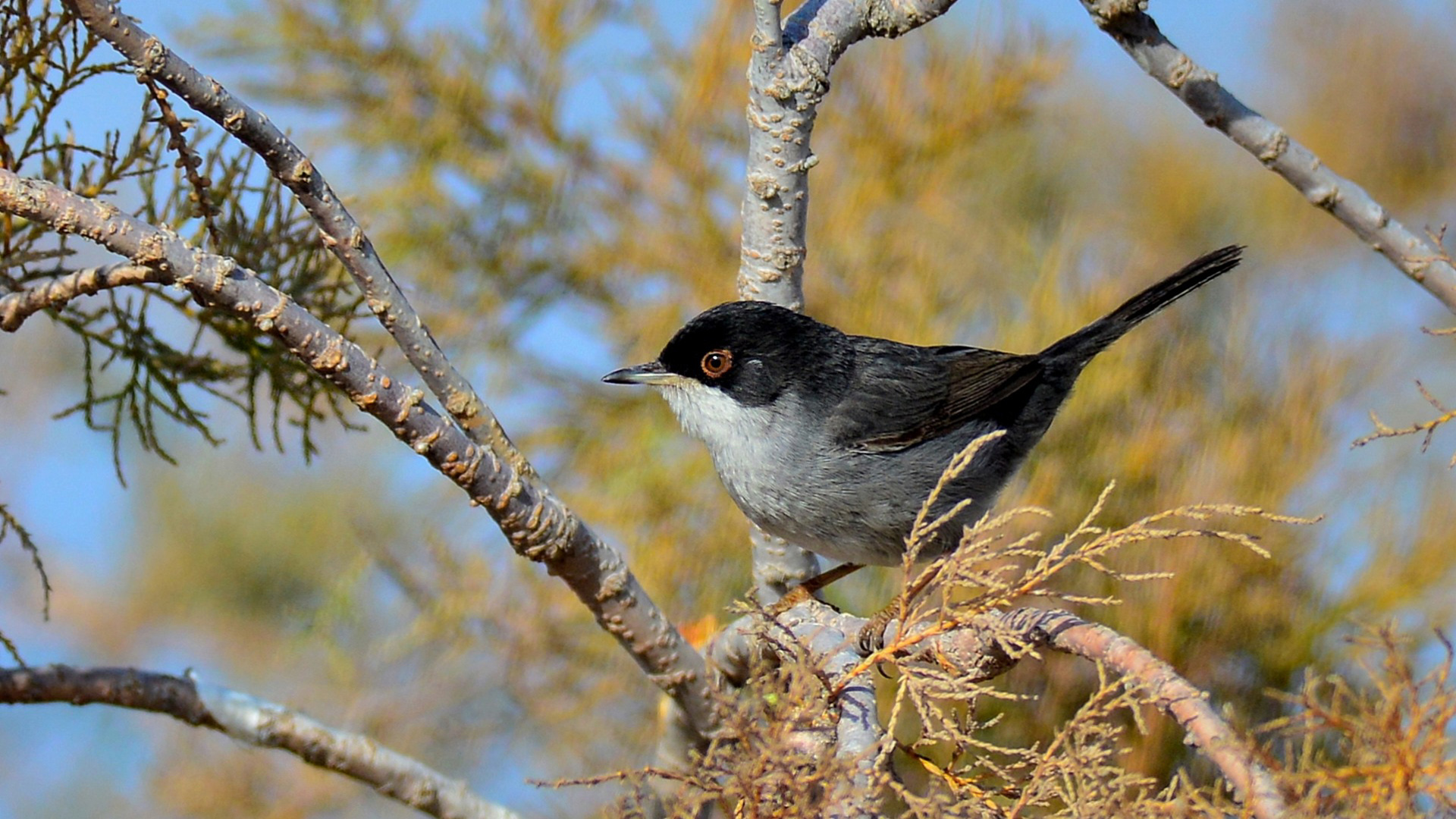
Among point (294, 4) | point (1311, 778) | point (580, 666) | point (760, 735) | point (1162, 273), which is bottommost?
point (1311, 778)

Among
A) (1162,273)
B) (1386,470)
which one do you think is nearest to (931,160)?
(1162,273)

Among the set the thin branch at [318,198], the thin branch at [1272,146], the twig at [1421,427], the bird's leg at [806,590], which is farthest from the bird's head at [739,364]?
the twig at [1421,427]

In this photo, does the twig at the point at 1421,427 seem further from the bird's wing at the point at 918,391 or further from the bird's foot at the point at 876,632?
the bird's wing at the point at 918,391

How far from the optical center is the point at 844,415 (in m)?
2.79

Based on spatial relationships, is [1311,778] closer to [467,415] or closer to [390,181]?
[467,415]

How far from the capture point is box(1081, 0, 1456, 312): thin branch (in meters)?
1.97

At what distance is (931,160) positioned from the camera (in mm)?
4348

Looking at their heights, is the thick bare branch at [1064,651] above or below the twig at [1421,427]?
below

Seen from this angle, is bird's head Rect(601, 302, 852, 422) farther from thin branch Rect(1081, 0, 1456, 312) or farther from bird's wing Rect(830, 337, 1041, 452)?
thin branch Rect(1081, 0, 1456, 312)

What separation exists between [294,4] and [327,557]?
2.31m

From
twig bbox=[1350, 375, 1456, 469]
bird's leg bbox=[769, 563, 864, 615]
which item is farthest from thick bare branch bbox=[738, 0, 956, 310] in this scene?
twig bbox=[1350, 375, 1456, 469]

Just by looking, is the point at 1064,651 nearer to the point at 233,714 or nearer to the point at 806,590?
the point at 806,590

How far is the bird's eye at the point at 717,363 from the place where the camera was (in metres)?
2.69

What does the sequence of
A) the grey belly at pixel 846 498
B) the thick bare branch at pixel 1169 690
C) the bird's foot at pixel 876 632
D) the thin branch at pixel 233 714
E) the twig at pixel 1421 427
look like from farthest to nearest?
the grey belly at pixel 846 498, the thin branch at pixel 233 714, the bird's foot at pixel 876 632, the twig at pixel 1421 427, the thick bare branch at pixel 1169 690
